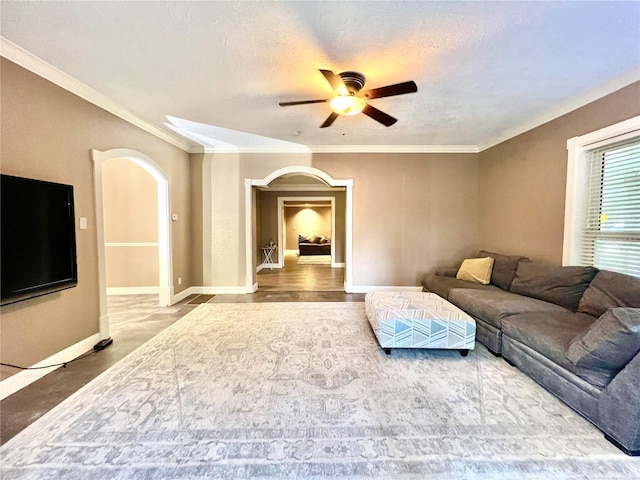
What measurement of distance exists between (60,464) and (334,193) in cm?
819

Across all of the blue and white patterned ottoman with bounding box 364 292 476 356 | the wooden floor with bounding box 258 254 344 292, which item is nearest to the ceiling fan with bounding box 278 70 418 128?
the blue and white patterned ottoman with bounding box 364 292 476 356

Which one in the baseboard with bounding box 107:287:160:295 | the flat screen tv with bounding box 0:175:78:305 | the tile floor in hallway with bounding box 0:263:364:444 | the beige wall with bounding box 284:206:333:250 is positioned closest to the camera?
the tile floor in hallway with bounding box 0:263:364:444

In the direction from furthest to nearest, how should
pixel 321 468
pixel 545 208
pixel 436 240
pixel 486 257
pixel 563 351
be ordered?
pixel 436 240 → pixel 486 257 → pixel 545 208 → pixel 563 351 → pixel 321 468

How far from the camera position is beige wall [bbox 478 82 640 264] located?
294cm

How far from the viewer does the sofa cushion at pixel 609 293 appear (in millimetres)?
2314

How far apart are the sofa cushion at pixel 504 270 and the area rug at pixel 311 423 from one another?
1388 millimetres

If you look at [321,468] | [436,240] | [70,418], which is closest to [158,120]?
A: [70,418]

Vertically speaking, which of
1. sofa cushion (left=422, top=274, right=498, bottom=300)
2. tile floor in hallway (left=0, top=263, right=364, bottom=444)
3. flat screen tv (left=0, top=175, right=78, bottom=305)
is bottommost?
tile floor in hallway (left=0, top=263, right=364, bottom=444)

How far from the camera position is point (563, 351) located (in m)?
2.01

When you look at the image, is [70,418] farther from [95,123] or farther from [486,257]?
[486,257]

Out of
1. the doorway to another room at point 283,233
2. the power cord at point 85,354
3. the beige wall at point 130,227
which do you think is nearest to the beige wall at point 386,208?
the beige wall at point 130,227

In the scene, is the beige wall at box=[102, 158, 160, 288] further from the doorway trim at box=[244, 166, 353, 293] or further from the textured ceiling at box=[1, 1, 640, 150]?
the textured ceiling at box=[1, 1, 640, 150]

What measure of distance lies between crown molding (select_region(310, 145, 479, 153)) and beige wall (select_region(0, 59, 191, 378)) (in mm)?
3170

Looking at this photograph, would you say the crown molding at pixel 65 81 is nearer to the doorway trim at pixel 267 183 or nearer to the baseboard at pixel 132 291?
the doorway trim at pixel 267 183
